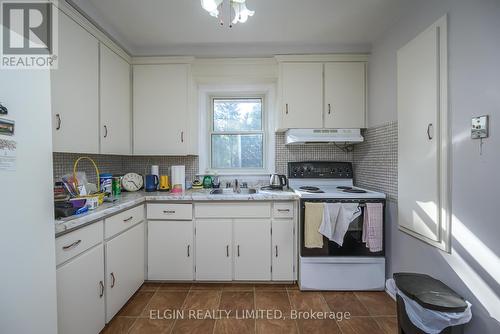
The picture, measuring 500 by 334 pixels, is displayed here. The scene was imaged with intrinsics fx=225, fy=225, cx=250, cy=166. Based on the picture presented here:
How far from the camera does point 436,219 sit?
1.50m

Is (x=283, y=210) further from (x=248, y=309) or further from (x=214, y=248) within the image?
(x=248, y=309)

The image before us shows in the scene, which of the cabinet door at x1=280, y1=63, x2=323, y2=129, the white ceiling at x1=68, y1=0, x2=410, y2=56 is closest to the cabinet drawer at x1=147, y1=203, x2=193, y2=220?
the cabinet door at x1=280, y1=63, x2=323, y2=129

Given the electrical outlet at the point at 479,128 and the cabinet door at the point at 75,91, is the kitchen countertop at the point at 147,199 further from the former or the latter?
the electrical outlet at the point at 479,128

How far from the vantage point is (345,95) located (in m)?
2.43

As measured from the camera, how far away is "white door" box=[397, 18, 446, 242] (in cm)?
150

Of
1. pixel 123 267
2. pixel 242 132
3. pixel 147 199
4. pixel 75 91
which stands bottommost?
pixel 123 267

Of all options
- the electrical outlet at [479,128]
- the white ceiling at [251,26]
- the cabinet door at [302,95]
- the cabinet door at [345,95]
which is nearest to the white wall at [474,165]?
the electrical outlet at [479,128]

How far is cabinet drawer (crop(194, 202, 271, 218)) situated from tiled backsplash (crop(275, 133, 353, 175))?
71 cm

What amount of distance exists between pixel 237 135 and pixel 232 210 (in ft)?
3.53

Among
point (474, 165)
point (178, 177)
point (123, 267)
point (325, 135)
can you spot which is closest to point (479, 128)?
point (474, 165)

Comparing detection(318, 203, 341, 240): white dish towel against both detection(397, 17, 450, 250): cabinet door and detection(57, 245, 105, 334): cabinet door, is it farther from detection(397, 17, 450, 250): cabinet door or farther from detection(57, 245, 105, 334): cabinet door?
detection(57, 245, 105, 334): cabinet door

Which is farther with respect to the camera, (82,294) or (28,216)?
(82,294)

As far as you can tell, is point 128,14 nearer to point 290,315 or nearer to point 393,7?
point 393,7

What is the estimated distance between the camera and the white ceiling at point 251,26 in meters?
1.80
